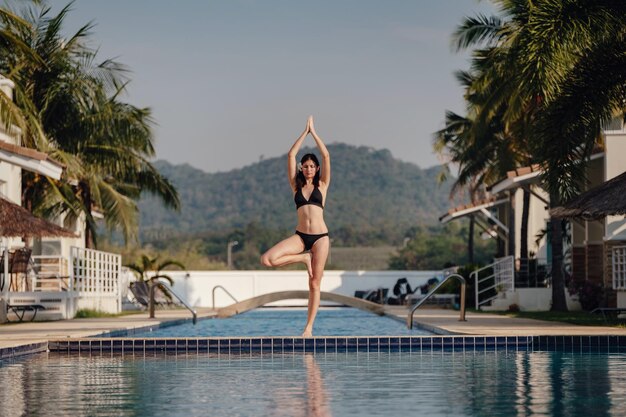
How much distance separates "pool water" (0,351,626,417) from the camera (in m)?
7.11

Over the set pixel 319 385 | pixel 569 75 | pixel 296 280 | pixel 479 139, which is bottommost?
pixel 319 385

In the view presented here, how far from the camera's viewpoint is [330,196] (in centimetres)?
11794

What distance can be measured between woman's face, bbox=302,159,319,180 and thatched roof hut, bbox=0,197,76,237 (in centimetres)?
827

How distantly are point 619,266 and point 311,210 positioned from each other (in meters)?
12.3

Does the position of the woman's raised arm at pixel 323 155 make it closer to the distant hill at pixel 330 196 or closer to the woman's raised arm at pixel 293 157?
the woman's raised arm at pixel 293 157

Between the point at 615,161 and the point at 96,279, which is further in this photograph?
the point at 96,279

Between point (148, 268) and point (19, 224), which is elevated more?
point (19, 224)

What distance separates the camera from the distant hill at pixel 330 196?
11581cm

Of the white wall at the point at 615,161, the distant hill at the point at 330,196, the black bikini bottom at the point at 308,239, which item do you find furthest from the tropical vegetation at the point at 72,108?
the distant hill at the point at 330,196

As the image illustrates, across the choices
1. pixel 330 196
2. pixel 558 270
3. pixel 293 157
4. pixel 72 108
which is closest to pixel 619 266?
pixel 558 270

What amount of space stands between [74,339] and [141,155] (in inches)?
781

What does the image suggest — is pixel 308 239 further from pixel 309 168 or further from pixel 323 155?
pixel 323 155

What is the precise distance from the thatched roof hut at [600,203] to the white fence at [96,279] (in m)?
10.3

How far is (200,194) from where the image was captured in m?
127
